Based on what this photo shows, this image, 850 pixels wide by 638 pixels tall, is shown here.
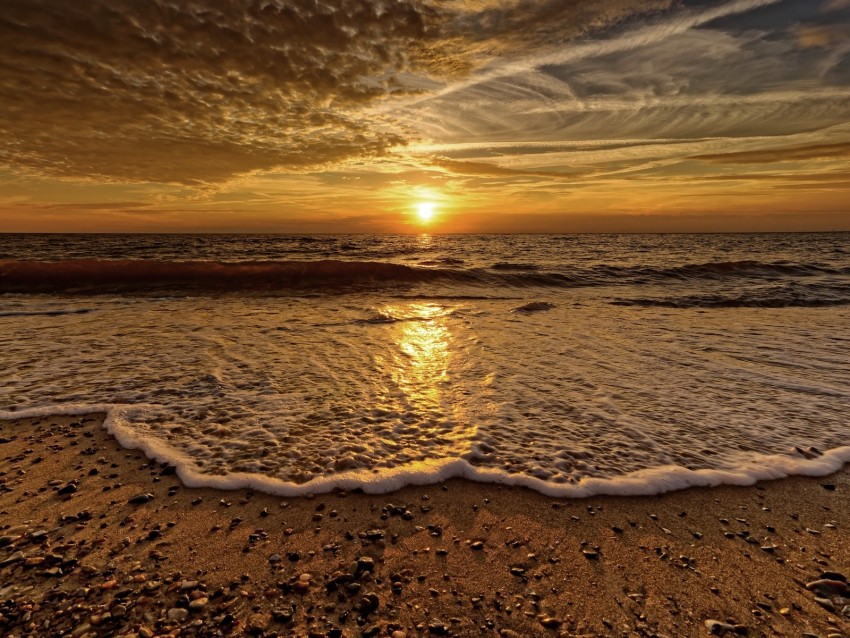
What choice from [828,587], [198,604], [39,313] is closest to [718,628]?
[828,587]

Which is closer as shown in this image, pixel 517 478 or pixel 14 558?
pixel 14 558

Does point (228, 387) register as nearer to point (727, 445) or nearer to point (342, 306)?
point (727, 445)

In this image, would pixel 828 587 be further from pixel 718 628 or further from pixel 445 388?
pixel 445 388

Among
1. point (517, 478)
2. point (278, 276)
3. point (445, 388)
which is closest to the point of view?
point (517, 478)

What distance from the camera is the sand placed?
9.62ft

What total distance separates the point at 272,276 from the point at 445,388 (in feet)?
56.1

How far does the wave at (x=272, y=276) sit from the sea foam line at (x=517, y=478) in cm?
1568

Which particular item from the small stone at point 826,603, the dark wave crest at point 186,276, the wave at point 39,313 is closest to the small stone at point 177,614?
the small stone at point 826,603

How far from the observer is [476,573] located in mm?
3344

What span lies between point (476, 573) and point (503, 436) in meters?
2.31

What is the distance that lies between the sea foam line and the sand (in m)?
0.11

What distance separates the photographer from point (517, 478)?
4.57 meters

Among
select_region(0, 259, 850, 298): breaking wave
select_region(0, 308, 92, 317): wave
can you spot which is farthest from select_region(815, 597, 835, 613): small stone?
select_region(0, 308, 92, 317): wave

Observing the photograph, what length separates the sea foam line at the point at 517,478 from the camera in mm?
4391
